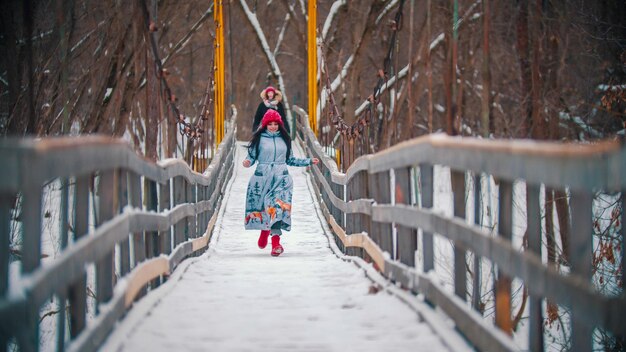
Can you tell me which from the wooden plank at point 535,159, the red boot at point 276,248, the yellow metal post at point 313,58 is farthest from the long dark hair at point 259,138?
the yellow metal post at point 313,58

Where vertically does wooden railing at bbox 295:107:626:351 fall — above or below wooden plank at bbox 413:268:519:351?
above

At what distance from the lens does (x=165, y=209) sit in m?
7.98

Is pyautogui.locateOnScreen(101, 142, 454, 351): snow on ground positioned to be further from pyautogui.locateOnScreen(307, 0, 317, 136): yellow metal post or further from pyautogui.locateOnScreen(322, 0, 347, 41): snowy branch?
pyautogui.locateOnScreen(322, 0, 347, 41): snowy branch

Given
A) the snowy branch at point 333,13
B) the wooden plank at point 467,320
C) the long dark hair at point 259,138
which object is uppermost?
the snowy branch at point 333,13

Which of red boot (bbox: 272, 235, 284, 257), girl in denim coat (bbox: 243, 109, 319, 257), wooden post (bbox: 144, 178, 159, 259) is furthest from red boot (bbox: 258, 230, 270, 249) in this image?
wooden post (bbox: 144, 178, 159, 259)

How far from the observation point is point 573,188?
11.8ft

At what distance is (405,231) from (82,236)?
2.37 meters

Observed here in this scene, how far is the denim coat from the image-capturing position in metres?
11.7

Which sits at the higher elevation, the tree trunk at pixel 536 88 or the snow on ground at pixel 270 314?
the tree trunk at pixel 536 88

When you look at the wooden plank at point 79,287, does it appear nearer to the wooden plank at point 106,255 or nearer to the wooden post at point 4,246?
the wooden plank at point 106,255

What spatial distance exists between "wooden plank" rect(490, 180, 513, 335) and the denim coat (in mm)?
6948

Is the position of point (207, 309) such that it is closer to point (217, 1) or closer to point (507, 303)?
point (507, 303)

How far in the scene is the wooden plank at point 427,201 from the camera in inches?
233

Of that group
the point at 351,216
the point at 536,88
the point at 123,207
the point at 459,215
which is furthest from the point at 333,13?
the point at 459,215
